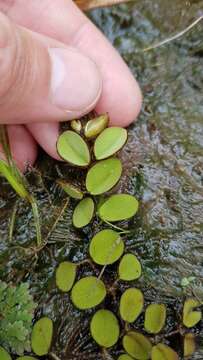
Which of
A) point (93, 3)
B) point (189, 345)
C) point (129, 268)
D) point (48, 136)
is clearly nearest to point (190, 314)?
point (189, 345)

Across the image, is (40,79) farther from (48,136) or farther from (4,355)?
(4,355)

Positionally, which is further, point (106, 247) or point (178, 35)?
point (178, 35)

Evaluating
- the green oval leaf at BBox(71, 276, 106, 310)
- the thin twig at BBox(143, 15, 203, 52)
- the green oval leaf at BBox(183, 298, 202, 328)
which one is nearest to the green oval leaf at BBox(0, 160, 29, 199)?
the green oval leaf at BBox(71, 276, 106, 310)

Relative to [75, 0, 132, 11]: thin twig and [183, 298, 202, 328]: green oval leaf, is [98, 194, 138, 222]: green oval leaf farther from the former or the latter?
[75, 0, 132, 11]: thin twig

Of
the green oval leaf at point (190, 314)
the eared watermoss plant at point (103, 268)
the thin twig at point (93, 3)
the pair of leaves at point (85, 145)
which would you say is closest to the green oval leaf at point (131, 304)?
the eared watermoss plant at point (103, 268)

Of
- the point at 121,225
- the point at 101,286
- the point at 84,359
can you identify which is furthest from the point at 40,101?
the point at 84,359

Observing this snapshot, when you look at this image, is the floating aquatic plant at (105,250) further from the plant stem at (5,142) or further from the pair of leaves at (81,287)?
the plant stem at (5,142)

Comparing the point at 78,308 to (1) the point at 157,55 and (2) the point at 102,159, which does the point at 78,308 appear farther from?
(1) the point at 157,55
